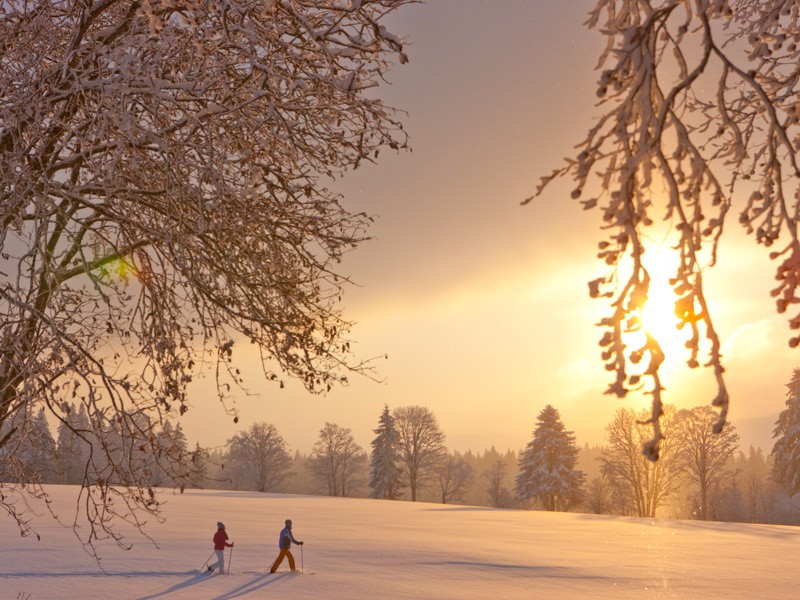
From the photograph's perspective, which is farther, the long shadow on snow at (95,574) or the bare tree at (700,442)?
the bare tree at (700,442)

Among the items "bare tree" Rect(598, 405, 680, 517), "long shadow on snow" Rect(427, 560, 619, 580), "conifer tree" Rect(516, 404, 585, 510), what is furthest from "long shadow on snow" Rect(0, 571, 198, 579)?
"conifer tree" Rect(516, 404, 585, 510)

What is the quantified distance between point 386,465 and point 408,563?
48850mm

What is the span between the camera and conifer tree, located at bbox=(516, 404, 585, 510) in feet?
179

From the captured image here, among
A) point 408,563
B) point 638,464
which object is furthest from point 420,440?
point 408,563

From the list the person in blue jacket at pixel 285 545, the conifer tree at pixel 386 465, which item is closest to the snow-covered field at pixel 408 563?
the person in blue jacket at pixel 285 545

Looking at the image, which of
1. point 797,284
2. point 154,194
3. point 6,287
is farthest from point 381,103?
point 797,284

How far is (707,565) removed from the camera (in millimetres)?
21359

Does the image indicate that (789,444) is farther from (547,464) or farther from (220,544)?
(220,544)

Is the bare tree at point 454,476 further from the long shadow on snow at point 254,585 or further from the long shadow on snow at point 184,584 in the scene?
the long shadow on snow at point 184,584

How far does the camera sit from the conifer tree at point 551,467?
179 ft

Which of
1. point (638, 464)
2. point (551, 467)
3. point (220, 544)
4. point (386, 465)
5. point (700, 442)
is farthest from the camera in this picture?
point (386, 465)

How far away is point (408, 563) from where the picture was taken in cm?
1945

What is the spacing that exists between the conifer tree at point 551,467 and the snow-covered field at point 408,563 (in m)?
21.4

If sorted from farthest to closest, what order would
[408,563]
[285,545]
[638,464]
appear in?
[638,464] < [408,563] < [285,545]
